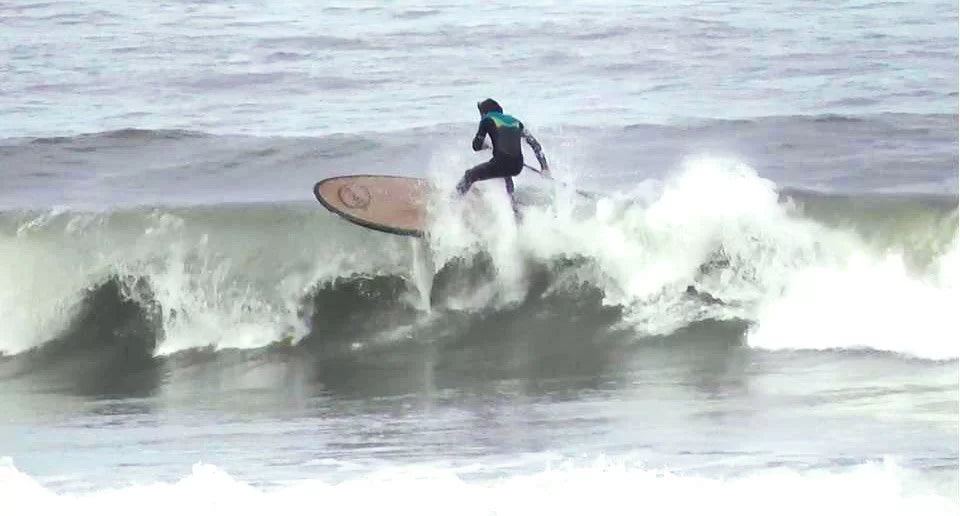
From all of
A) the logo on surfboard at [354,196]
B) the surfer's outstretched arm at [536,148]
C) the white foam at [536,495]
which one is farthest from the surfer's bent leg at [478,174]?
the white foam at [536,495]

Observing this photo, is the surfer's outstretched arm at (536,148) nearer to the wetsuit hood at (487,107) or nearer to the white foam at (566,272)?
the wetsuit hood at (487,107)

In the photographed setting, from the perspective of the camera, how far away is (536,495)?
17.2 feet

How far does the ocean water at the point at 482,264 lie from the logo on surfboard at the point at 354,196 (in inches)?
18.5

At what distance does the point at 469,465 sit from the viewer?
570 cm

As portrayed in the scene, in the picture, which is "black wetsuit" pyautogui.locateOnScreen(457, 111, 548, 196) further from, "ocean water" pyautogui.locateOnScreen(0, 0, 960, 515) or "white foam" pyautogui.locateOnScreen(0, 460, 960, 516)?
"white foam" pyautogui.locateOnScreen(0, 460, 960, 516)

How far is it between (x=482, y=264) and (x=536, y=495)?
3154 millimetres

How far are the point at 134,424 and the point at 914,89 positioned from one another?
687cm

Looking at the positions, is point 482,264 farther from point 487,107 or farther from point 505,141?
point 487,107

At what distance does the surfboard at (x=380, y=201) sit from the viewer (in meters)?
7.89

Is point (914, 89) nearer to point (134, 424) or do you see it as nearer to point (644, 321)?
point (644, 321)

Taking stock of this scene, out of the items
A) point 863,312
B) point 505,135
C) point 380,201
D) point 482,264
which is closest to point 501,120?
point 505,135

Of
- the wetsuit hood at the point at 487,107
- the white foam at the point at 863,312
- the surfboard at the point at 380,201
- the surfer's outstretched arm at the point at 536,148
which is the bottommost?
the white foam at the point at 863,312

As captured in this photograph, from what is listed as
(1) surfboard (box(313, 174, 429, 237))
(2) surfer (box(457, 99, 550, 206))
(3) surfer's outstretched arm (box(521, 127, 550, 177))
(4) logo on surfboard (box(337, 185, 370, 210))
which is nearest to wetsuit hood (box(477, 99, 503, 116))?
(2) surfer (box(457, 99, 550, 206))

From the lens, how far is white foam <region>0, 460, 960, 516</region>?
16.6ft
